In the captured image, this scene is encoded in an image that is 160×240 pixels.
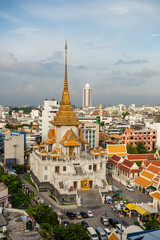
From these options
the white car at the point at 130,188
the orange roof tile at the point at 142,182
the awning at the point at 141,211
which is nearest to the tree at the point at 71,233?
the awning at the point at 141,211

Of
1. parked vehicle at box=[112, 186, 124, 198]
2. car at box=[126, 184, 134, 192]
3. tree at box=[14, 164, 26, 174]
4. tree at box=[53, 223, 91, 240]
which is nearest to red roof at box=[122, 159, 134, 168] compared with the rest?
car at box=[126, 184, 134, 192]

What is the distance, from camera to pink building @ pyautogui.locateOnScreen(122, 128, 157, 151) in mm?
81312

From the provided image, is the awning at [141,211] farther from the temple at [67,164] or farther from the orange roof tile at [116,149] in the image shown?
the orange roof tile at [116,149]

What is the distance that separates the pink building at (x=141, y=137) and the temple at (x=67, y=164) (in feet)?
103

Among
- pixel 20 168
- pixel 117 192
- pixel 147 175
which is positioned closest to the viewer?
pixel 117 192

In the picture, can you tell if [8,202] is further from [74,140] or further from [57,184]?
Result: [74,140]

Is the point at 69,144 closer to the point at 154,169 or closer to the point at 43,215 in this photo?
the point at 154,169

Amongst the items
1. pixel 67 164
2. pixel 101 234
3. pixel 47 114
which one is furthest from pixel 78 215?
pixel 47 114

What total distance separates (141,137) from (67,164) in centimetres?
4193

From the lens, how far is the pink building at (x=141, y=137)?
81.3 metres

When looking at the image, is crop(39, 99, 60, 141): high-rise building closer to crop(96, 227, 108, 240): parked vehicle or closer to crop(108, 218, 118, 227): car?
crop(108, 218, 118, 227): car

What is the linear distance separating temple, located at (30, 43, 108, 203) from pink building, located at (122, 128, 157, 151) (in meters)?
31.3

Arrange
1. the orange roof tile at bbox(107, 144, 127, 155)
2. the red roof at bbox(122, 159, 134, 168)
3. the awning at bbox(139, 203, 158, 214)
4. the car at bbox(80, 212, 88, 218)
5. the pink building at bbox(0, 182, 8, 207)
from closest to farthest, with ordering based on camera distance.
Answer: the pink building at bbox(0, 182, 8, 207), the awning at bbox(139, 203, 158, 214), the car at bbox(80, 212, 88, 218), the red roof at bbox(122, 159, 134, 168), the orange roof tile at bbox(107, 144, 127, 155)

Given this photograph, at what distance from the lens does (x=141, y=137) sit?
81.8 metres
